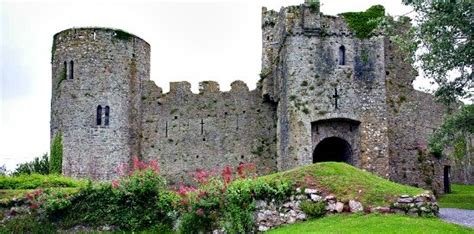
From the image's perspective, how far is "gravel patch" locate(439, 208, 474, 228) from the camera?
2225 centimetres

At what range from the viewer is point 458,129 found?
28547 mm

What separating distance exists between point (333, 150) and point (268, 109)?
4451 mm

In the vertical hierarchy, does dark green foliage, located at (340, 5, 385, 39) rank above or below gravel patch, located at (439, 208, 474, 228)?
above

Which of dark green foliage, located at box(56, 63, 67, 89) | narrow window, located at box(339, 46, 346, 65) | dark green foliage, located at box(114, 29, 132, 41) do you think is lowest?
dark green foliage, located at box(56, 63, 67, 89)

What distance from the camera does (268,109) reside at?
133 feet

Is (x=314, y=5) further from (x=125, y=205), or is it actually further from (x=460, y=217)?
(x=460, y=217)

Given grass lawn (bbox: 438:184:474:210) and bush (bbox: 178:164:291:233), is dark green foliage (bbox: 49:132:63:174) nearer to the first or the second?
bush (bbox: 178:164:291:233)

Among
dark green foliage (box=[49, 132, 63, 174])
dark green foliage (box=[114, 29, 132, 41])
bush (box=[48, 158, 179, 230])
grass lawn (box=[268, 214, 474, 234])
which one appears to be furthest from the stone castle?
grass lawn (box=[268, 214, 474, 234])

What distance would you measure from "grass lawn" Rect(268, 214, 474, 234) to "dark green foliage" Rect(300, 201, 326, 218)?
346mm

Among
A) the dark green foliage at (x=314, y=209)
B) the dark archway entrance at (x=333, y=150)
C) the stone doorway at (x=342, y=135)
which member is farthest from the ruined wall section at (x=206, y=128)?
the dark green foliage at (x=314, y=209)

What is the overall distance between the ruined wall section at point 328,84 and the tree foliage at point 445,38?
375 inches

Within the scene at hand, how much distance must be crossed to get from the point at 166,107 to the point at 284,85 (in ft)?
26.1

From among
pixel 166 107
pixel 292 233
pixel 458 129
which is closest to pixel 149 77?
pixel 166 107

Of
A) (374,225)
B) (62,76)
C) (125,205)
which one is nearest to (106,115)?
(62,76)
